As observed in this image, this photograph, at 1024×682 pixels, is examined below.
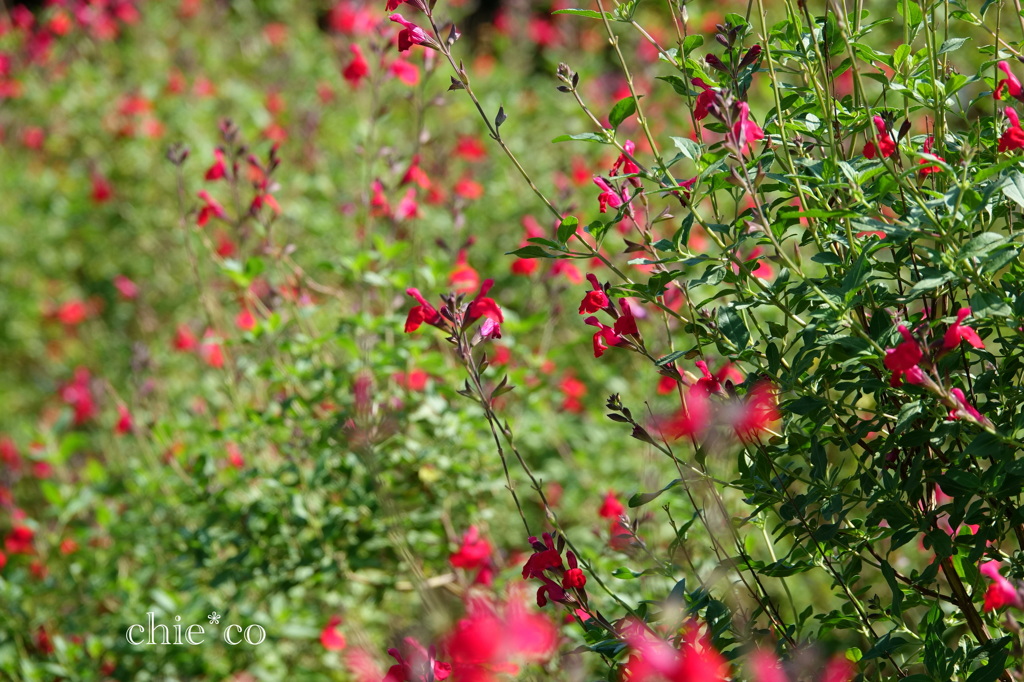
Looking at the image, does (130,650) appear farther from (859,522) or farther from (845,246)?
(845,246)

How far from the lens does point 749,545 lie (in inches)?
84.2

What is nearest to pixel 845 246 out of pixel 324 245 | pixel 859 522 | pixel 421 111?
pixel 859 522

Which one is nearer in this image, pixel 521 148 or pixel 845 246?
pixel 845 246

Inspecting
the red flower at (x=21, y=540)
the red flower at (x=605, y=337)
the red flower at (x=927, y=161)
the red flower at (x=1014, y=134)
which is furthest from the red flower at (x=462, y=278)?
the red flower at (x=21, y=540)

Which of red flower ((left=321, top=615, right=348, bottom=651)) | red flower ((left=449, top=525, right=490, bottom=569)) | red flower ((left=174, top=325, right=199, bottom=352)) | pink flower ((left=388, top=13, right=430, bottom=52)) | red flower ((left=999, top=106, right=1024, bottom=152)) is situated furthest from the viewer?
red flower ((left=174, top=325, right=199, bottom=352))

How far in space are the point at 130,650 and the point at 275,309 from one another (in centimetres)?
106

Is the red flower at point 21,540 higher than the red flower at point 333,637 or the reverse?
the reverse

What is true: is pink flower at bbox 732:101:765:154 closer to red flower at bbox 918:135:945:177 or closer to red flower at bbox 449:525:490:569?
red flower at bbox 918:135:945:177

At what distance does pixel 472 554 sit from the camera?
7.65ft

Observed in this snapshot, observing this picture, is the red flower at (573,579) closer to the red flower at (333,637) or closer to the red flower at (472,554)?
the red flower at (472,554)

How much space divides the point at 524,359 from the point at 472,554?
2.86 feet

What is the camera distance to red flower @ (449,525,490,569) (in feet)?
7.64

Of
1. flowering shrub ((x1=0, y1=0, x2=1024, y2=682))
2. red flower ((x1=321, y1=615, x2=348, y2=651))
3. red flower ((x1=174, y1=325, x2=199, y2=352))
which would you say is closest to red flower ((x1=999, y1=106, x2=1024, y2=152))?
flowering shrub ((x1=0, y1=0, x2=1024, y2=682))

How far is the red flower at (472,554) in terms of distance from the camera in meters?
2.33
